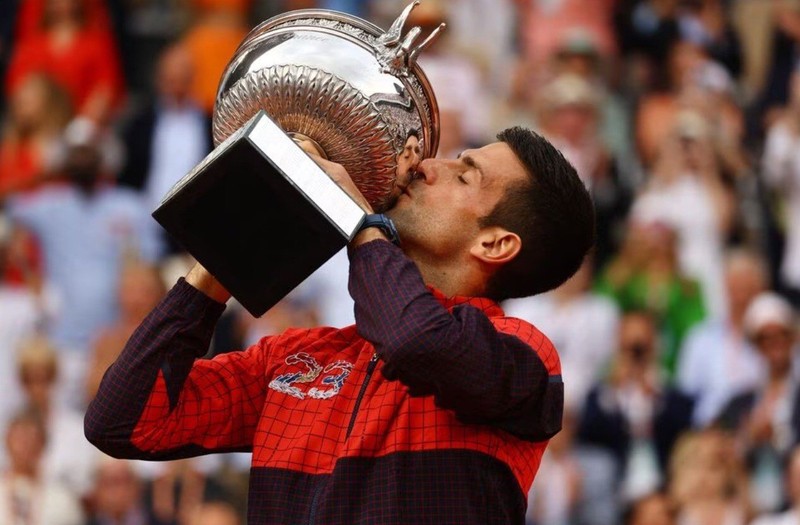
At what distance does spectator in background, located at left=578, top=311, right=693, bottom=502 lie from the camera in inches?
326

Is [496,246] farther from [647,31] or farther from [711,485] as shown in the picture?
[647,31]

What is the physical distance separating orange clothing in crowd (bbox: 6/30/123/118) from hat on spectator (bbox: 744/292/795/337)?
403 cm

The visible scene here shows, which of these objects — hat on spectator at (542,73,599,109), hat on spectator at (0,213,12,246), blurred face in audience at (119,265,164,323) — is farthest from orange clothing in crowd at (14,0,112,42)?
hat on spectator at (542,73,599,109)

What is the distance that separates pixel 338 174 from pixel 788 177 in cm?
622

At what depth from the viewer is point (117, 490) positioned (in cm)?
810

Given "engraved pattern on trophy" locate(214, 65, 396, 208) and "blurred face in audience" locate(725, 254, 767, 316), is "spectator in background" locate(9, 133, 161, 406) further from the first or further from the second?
"engraved pattern on trophy" locate(214, 65, 396, 208)

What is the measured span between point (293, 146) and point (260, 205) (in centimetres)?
15

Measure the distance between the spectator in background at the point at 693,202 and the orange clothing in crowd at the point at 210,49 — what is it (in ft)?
8.30

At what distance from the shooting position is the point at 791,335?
8.24m

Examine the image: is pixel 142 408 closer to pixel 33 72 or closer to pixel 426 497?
pixel 426 497

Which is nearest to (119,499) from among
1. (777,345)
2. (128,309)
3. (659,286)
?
(128,309)

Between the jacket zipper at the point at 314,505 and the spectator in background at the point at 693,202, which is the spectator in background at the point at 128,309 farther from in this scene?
the jacket zipper at the point at 314,505

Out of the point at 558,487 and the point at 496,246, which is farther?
the point at 558,487

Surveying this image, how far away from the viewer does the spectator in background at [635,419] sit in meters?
8.29
